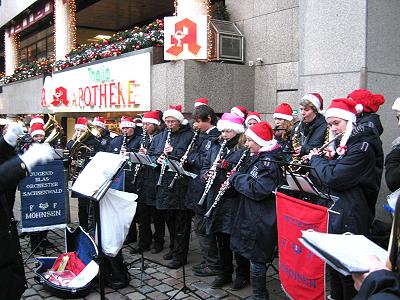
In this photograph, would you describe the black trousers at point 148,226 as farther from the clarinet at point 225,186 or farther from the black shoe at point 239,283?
the black shoe at point 239,283

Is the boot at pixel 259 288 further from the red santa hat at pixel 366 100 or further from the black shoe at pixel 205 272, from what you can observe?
the red santa hat at pixel 366 100

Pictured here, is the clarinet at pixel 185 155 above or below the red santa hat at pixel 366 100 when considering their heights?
below

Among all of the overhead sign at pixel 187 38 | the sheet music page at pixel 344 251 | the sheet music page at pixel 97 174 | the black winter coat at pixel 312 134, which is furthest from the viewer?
the overhead sign at pixel 187 38

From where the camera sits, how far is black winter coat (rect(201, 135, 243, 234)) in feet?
16.5

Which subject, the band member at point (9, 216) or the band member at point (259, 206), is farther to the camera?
the band member at point (259, 206)

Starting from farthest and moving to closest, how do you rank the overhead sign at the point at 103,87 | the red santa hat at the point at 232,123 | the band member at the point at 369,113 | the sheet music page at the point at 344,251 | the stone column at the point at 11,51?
1. the stone column at the point at 11,51
2. the overhead sign at the point at 103,87
3. the red santa hat at the point at 232,123
4. the band member at the point at 369,113
5. the sheet music page at the point at 344,251

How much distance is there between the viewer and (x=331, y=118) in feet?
13.8

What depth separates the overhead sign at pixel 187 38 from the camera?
9.89m

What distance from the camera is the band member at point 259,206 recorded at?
14.5 feet

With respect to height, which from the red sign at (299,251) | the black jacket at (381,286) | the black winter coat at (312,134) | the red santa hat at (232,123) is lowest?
the red sign at (299,251)

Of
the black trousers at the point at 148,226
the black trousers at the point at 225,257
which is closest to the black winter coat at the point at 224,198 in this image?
the black trousers at the point at 225,257

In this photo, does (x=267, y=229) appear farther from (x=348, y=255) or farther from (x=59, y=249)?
(x=59, y=249)

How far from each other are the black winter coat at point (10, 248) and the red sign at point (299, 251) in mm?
2341

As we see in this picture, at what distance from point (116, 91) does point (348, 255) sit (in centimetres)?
1127
